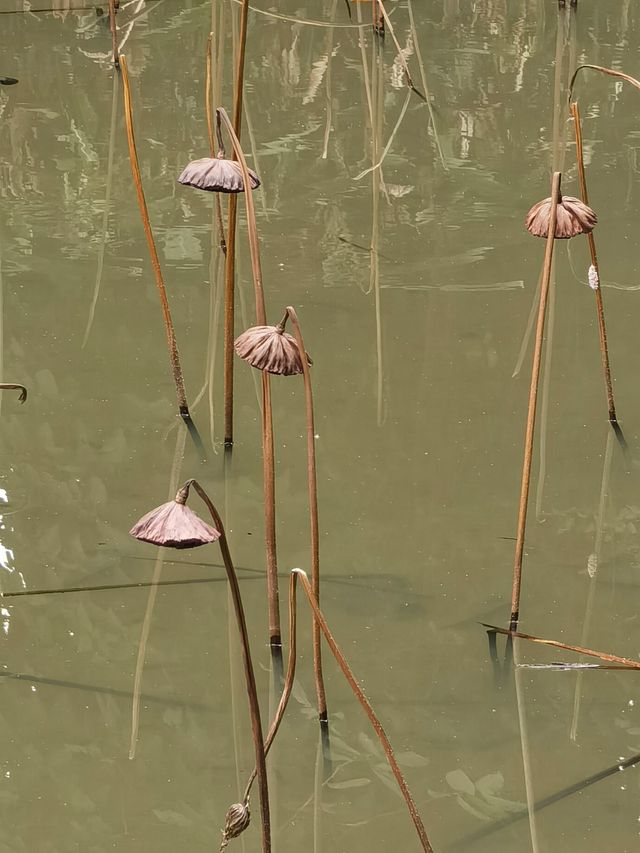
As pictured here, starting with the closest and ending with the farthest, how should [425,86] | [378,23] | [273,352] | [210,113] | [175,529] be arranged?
[175,529]
[273,352]
[210,113]
[425,86]
[378,23]

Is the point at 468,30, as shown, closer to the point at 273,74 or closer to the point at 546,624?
the point at 273,74

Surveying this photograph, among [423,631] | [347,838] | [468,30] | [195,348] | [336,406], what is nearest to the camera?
[347,838]

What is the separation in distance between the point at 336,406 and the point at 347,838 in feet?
3.25

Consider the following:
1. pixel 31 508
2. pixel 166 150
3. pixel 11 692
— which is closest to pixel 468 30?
pixel 166 150

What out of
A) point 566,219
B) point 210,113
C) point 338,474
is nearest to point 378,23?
point 210,113

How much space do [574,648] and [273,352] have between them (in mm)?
600

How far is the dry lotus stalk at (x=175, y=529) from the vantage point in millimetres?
1121

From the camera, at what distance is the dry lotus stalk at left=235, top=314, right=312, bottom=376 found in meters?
1.34

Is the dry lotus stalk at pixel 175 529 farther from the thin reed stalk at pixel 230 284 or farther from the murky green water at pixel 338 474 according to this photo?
the thin reed stalk at pixel 230 284

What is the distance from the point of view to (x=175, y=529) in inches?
44.3

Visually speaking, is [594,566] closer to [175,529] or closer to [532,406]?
[532,406]

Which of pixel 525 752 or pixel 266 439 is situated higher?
pixel 266 439

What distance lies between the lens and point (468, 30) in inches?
188

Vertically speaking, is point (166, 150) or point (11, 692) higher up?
point (166, 150)
